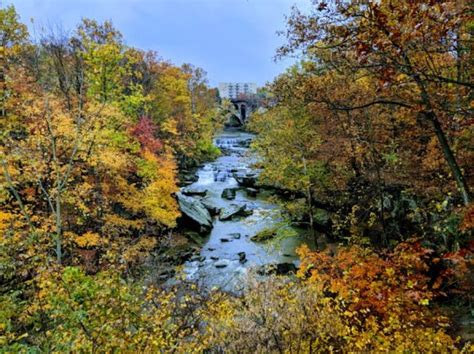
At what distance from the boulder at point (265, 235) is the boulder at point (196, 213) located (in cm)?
359

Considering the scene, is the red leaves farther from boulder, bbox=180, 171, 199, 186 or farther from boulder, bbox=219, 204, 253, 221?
boulder, bbox=180, 171, 199, 186

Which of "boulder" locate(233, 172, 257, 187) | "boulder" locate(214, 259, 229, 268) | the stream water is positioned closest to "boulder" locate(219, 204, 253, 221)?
the stream water

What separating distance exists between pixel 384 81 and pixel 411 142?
9.97 m

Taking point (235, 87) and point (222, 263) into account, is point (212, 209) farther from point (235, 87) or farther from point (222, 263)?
point (235, 87)

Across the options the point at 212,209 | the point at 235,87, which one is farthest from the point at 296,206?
the point at 235,87

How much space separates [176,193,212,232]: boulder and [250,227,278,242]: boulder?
3585 mm

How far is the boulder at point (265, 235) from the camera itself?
60.2 feet

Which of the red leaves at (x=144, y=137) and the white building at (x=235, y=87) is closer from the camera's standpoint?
the red leaves at (x=144, y=137)

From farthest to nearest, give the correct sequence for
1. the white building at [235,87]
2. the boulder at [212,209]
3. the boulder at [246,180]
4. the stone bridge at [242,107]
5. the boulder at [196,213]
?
the white building at [235,87] < the stone bridge at [242,107] < the boulder at [246,180] < the boulder at [212,209] < the boulder at [196,213]

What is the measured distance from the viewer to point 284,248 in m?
19.3

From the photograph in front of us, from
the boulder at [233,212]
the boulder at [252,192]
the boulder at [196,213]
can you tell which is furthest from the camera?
the boulder at [252,192]

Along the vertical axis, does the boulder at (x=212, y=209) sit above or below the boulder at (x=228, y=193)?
below

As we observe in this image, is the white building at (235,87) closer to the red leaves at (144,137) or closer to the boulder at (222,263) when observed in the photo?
the red leaves at (144,137)

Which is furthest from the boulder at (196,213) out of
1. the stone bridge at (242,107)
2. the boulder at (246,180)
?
the stone bridge at (242,107)
